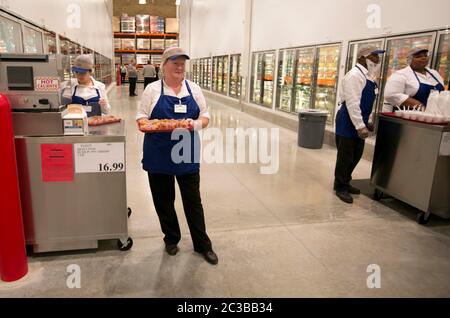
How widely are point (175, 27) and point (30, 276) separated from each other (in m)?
26.7

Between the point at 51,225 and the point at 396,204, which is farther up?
the point at 51,225

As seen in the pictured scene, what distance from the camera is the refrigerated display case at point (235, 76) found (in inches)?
515

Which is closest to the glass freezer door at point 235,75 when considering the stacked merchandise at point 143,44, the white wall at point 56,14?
the white wall at point 56,14

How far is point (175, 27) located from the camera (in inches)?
1054

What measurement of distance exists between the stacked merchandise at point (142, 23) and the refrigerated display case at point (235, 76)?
48.1ft

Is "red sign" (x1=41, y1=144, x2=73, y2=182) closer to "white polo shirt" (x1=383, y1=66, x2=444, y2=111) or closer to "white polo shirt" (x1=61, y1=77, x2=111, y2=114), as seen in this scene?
"white polo shirt" (x1=61, y1=77, x2=111, y2=114)

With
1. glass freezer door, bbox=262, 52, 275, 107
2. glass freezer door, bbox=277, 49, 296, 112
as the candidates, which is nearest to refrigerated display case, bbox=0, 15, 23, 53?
glass freezer door, bbox=277, 49, 296, 112

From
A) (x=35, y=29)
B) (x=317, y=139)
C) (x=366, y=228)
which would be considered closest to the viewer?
(x=366, y=228)

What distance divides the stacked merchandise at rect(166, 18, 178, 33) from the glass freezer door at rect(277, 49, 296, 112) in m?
19.2

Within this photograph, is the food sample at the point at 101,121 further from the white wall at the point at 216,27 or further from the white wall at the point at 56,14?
the white wall at the point at 216,27

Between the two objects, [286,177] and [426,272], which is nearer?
[426,272]

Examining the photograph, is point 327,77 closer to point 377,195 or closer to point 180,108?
point 377,195
